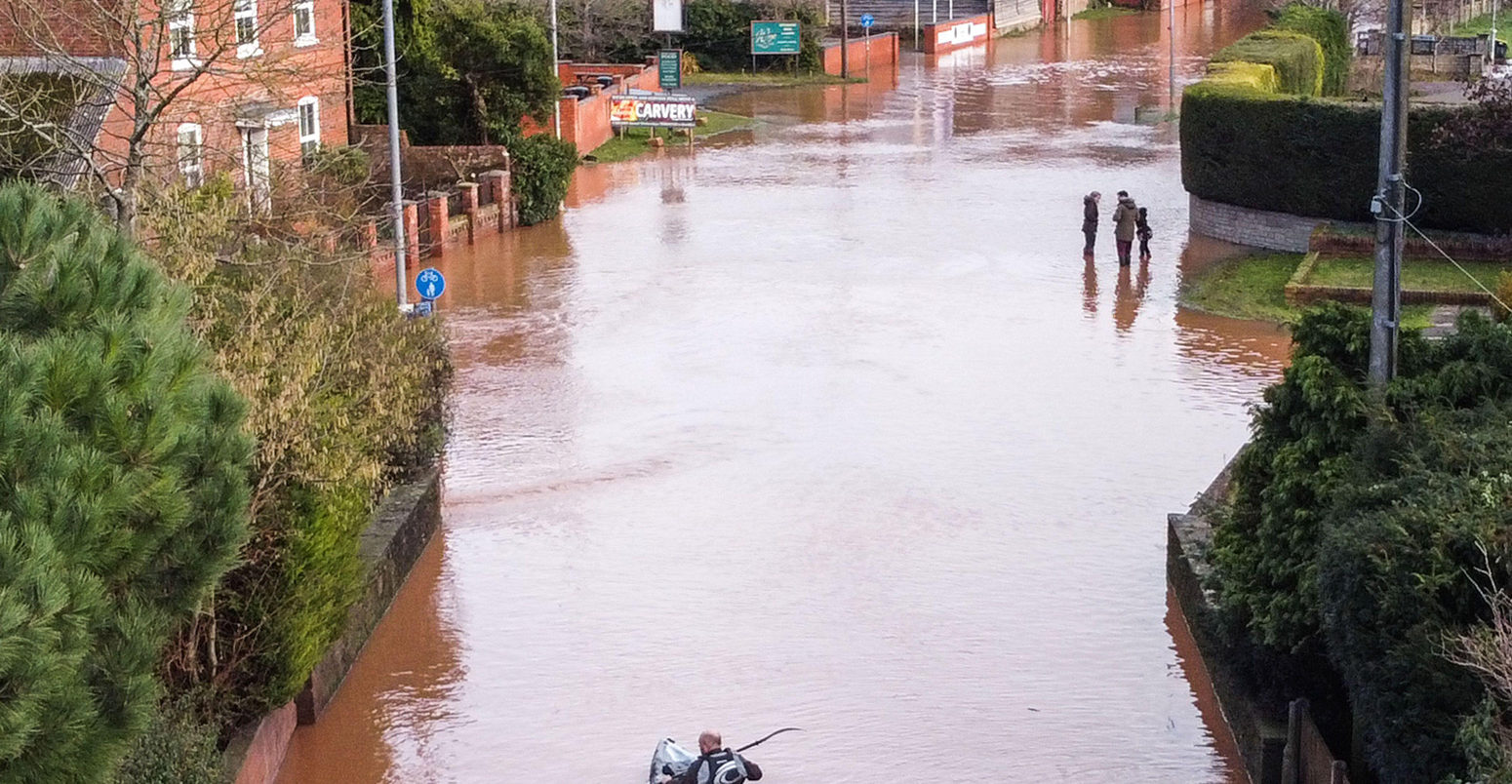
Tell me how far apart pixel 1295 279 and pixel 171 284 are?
20597 millimetres

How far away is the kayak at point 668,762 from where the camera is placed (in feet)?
42.9

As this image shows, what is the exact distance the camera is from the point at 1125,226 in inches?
1222

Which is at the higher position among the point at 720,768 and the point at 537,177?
the point at 537,177

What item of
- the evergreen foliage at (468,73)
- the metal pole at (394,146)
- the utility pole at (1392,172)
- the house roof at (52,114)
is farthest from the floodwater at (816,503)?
the house roof at (52,114)

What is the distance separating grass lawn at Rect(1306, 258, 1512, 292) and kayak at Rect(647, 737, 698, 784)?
56.5 feet

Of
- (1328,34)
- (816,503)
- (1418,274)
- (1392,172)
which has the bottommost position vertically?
(816,503)

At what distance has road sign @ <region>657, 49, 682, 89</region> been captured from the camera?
52156mm

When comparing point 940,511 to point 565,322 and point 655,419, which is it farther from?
point 565,322

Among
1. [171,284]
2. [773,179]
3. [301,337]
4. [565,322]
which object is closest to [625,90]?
[773,179]

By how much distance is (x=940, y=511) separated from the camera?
19.3m

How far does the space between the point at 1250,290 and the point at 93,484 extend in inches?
915

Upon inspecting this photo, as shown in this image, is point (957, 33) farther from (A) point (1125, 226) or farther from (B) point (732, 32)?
(A) point (1125, 226)

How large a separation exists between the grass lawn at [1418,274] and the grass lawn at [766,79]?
3310 cm

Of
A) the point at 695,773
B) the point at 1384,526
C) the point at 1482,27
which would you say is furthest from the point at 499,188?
the point at 1482,27
